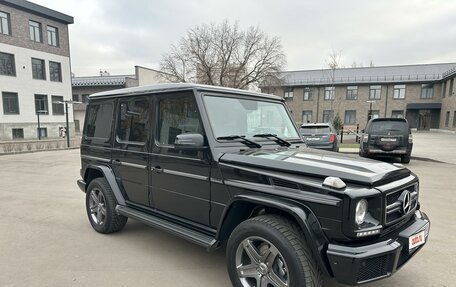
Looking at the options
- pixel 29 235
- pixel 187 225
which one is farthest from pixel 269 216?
pixel 29 235

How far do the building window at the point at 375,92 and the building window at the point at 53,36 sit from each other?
39596 mm

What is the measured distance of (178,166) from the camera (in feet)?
10.6

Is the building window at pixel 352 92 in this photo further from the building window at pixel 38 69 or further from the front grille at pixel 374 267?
the front grille at pixel 374 267

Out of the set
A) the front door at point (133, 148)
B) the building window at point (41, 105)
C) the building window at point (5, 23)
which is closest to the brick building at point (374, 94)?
the building window at point (41, 105)

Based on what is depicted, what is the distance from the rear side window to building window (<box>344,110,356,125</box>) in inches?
1671

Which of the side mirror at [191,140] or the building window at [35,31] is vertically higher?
the building window at [35,31]

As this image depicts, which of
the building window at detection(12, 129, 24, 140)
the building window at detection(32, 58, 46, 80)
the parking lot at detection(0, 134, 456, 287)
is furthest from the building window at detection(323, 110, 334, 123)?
the parking lot at detection(0, 134, 456, 287)

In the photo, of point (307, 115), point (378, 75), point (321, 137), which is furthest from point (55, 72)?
point (378, 75)

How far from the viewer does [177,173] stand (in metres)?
3.26

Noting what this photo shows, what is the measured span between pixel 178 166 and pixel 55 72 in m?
32.9

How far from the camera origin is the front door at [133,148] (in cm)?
370

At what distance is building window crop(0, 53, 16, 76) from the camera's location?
2552 centimetres

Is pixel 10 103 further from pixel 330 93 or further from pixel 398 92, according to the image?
pixel 398 92

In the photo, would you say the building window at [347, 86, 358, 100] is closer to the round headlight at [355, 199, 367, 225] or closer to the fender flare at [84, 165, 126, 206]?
the fender flare at [84, 165, 126, 206]
